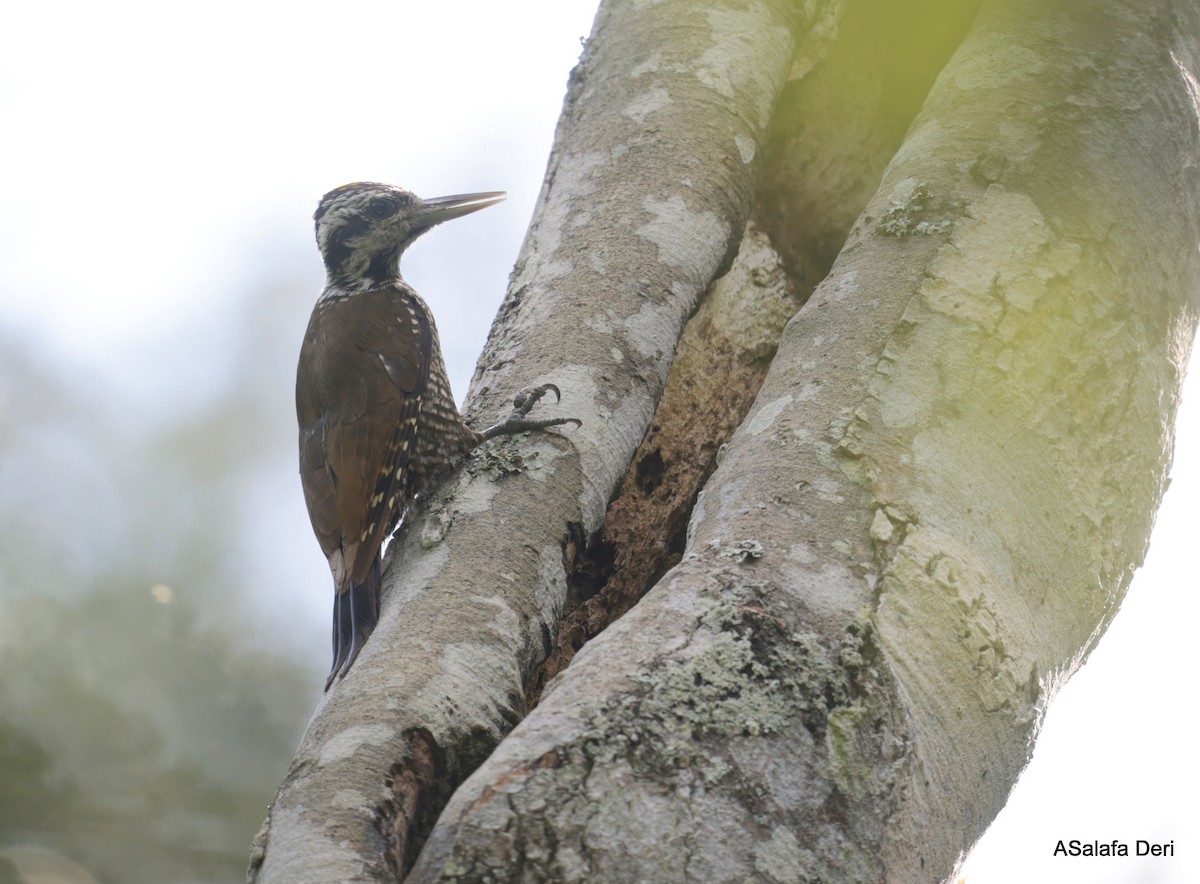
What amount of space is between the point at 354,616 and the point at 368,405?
0.84 meters

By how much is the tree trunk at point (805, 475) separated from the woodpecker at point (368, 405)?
0.19m

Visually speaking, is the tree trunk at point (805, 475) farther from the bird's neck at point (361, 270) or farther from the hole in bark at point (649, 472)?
the bird's neck at point (361, 270)

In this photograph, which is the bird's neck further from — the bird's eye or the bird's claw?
the bird's claw

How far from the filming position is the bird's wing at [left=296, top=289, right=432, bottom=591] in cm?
250

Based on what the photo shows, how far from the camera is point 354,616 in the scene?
6.77ft

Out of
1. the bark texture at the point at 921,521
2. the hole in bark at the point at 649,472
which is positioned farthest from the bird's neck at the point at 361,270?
the bark texture at the point at 921,521

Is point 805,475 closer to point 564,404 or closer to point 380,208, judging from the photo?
point 564,404

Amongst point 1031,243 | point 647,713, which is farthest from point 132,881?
point 1031,243

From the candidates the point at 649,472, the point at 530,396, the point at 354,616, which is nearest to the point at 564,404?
the point at 530,396

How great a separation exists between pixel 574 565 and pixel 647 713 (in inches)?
27.8

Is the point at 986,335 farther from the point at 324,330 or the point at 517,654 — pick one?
the point at 324,330

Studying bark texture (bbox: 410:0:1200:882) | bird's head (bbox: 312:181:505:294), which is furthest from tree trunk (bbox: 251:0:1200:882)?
bird's head (bbox: 312:181:505:294)

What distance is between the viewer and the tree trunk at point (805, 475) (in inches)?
51.7

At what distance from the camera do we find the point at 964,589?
62.1 inches
